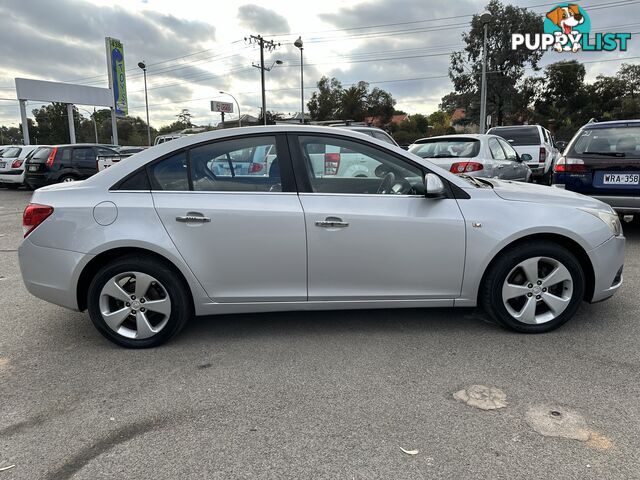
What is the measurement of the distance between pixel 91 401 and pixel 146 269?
3.11ft

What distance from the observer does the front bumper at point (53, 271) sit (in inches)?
136

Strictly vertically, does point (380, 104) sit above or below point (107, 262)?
above

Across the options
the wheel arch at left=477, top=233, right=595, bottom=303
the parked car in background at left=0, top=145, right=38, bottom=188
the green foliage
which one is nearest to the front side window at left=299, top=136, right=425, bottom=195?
the wheel arch at left=477, top=233, right=595, bottom=303

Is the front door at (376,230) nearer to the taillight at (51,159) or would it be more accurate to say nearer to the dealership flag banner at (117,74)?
the taillight at (51,159)

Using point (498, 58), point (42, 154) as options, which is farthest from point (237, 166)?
point (498, 58)

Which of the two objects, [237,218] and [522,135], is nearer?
[237,218]

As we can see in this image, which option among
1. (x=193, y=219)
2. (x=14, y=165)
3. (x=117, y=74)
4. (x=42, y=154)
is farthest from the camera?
(x=117, y=74)

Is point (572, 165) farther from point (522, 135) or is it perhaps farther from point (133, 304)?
point (522, 135)

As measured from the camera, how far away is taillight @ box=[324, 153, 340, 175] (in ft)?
12.0

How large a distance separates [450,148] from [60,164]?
1173cm

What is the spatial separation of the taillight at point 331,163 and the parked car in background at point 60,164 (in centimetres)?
1300

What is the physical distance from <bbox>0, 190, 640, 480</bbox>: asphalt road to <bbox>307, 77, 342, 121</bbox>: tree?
5792cm

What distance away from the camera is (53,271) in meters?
3.50

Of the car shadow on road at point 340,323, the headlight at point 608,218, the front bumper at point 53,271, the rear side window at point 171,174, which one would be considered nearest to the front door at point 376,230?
the car shadow on road at point 340,323
